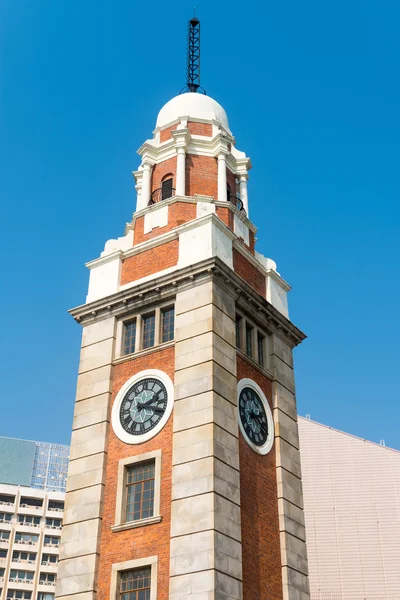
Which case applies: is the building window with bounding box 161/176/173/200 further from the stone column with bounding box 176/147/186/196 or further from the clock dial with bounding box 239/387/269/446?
the clock dial with bounding box 239/387/269/446

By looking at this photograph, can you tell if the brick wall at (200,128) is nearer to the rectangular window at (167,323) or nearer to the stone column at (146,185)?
the stone column at (146,185)

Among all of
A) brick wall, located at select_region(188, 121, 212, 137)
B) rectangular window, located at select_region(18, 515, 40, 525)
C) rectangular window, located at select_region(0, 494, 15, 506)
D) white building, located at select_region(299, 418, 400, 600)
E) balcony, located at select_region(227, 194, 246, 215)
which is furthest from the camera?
rectangular window, located at select_region(0, 494, 15, 506)

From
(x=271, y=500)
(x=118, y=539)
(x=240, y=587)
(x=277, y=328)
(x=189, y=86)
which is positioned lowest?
(x=240, y=587)

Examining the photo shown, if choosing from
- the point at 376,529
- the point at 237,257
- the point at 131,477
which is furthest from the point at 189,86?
the point at 376,529

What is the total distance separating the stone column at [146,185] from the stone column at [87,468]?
6.79 m

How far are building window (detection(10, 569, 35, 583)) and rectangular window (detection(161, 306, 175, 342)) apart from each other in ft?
236

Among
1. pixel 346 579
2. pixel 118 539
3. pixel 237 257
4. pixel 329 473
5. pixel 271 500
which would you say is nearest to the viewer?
pixel 118 539

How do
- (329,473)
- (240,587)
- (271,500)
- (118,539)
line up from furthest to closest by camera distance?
(329,473), (271,500), (118,539), (240,587)

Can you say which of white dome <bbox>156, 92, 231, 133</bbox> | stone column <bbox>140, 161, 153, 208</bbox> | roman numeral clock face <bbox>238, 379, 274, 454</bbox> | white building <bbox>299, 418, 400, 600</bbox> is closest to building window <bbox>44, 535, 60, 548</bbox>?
white building <bbox>299, 418, 400, 600</bbox>

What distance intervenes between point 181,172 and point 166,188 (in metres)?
1.34

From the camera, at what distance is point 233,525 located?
88.2 ft

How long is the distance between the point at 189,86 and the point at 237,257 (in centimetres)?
1347

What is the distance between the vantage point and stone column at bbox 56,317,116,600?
28016 millimetres

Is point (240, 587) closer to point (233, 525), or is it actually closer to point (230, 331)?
point (233, 525)
